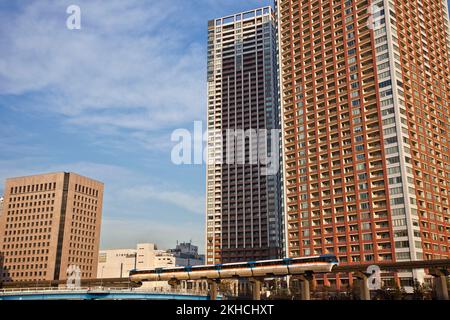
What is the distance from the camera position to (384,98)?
145m

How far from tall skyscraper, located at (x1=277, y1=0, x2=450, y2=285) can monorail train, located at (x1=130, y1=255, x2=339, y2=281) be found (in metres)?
38.2

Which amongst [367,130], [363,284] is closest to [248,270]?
[363,284]

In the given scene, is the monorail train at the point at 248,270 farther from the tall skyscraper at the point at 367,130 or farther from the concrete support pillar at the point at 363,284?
the tall skyscraper at the point at 367,130

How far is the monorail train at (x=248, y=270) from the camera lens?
10169cm

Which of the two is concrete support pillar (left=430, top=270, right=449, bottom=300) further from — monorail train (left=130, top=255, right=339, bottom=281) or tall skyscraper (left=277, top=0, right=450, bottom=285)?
tall skyscraper (left=277, top=0, right=450, bottom=285)

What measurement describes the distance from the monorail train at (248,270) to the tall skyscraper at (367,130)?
38234 millimetres

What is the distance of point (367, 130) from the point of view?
14625 centimetres

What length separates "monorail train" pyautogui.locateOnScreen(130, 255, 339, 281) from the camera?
334 ft

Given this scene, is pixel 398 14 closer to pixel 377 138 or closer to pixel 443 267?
A: pixel 377 138

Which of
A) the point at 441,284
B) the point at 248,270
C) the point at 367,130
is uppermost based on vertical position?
the point at 367,130

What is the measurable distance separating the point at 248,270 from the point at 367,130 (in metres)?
61.6

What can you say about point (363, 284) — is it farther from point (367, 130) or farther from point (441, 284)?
point (367, 130)

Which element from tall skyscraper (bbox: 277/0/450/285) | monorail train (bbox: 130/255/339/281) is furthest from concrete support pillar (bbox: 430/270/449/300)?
tall skyscraper (bbox: 277/0/450/285)
